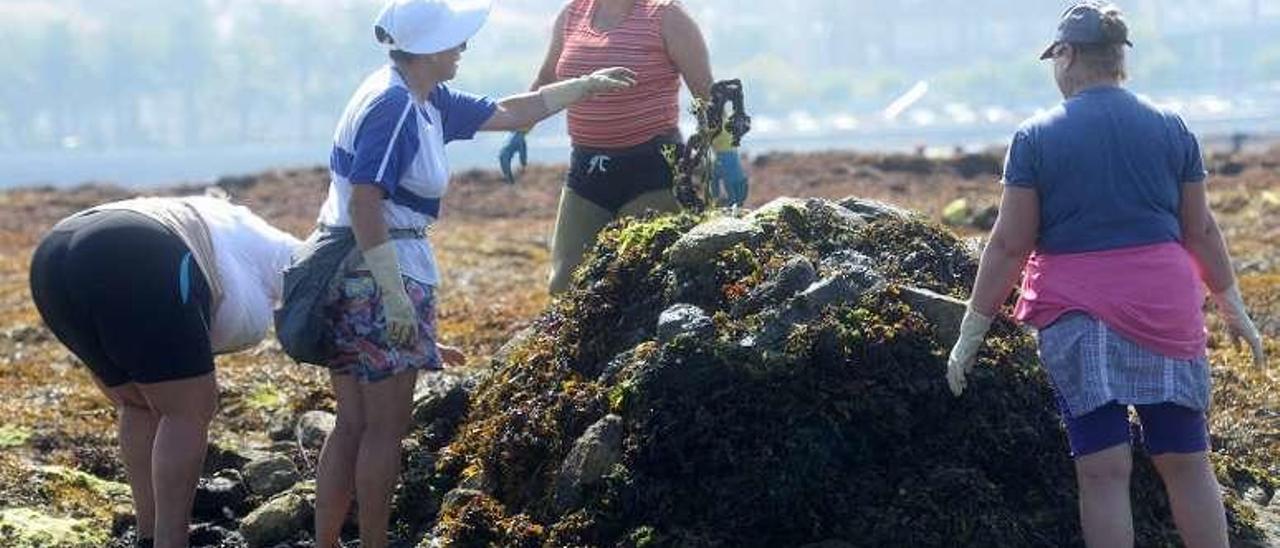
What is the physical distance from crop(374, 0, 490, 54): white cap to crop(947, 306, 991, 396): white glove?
193cm

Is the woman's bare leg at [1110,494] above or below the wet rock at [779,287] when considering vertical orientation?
below

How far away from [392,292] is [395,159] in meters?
0.44

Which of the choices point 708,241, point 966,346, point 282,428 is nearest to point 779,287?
point 708,241

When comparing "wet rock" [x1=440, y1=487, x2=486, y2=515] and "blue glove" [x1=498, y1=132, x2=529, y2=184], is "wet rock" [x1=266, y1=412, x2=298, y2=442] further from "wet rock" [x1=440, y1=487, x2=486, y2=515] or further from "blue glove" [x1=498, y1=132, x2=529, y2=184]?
"wet rock" [x1=440, y1=487, x2=486, y2=515]

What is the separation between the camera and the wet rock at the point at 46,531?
824cm

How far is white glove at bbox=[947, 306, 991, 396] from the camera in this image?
640 cm

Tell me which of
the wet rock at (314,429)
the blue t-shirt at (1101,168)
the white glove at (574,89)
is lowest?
the wet rock at (314,429)

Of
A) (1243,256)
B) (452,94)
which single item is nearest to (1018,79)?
(1243,256)

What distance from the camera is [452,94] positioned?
24.1 ft

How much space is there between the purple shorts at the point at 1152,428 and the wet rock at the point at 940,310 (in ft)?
3.39

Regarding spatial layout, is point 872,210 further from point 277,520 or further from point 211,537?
point 211,537

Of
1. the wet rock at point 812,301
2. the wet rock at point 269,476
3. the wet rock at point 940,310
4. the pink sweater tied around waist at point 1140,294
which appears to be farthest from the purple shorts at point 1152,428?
the wet rock at point 269,476

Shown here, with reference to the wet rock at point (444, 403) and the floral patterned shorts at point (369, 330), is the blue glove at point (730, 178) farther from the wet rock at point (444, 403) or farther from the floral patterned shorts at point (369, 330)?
the floral patterned shorts at point (369, 330)

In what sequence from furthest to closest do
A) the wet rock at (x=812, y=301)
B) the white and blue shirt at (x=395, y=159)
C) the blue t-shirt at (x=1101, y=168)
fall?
the wet rock at (x=812, y=301) → the white and blue shirt at (x=395, y=159) → the blue t-shirt at (x=1101, y=168)
